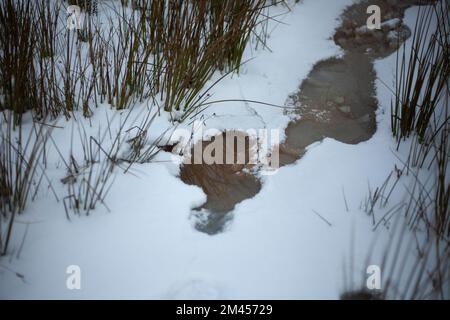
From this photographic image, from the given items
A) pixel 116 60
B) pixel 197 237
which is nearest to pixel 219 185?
pixel 197 237

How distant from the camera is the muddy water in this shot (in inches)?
56.4

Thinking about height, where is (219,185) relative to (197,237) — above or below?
above

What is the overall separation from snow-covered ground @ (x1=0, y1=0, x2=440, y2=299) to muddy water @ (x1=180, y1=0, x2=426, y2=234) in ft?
0.19

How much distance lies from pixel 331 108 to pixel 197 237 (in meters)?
1.07

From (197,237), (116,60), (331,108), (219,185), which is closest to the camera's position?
(197,237)

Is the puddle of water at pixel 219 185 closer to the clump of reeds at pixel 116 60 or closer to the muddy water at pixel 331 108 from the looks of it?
the muddy water at pixel 331 108

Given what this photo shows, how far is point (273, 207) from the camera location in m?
1.36

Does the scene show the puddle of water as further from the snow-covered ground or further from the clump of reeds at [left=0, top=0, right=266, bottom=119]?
the clump of reeds at [left=0, top=0, right=266, bottom=119]

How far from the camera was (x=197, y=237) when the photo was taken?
125 centimetres

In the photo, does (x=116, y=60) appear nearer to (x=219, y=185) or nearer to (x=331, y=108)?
(x=219, y=185)

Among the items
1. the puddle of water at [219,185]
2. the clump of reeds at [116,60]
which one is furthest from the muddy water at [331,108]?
the clump of reeds at [116,60]
